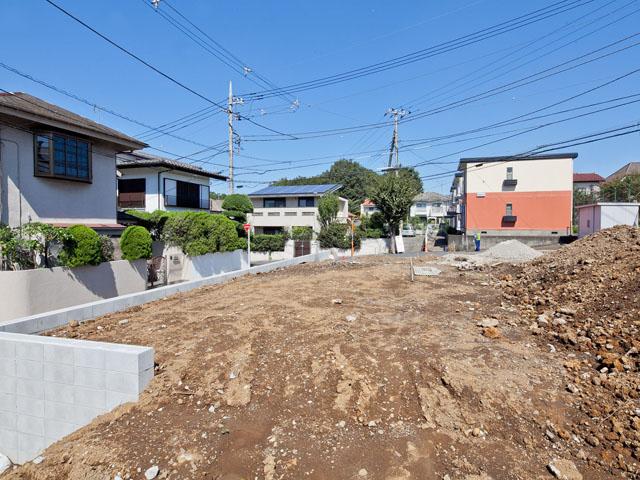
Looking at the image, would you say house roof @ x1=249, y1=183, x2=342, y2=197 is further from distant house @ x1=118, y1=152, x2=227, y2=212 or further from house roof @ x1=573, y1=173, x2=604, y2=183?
house roof @ x1=573, y1=173, x2=604, y2=183

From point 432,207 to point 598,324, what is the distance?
55122 mm

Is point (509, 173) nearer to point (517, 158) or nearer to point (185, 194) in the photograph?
point (517, 158)

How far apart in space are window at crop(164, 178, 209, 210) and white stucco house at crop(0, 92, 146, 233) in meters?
5.82

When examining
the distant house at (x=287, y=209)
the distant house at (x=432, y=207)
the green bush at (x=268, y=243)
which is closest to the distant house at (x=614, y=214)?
the distant house at (x=287, y=209)

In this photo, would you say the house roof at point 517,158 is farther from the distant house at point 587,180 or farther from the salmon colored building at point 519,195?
the distant house at point 587,180

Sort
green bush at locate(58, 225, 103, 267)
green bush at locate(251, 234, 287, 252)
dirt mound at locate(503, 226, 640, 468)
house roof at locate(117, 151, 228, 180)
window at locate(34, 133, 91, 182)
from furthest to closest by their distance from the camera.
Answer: green bush at locate(251, 234, 287, 252) < house roof at locate(117, 151, 228, 180) < window at locate(34, 133, 91, 182) < green bush at locate(58, 225, 103, 267) < dirt mound at locate(503, 226, 640, 468)

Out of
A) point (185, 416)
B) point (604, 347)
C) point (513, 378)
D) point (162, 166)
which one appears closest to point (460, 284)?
point (604, 347)

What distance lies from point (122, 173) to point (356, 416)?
18481 millimetres

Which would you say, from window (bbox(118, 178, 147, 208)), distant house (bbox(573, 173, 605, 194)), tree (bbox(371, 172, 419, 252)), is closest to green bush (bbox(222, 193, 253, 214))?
window (bbox(118, 178, 147, 208))

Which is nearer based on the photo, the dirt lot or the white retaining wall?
the dirt lot

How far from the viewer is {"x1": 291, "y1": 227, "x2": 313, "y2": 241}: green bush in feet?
78.4

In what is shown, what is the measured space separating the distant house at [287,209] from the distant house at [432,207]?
3342 centimetres

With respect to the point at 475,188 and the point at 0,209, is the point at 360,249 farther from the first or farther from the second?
the point at 0,209

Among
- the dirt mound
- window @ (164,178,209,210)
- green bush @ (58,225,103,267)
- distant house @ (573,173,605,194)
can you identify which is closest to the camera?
the dirt mound
